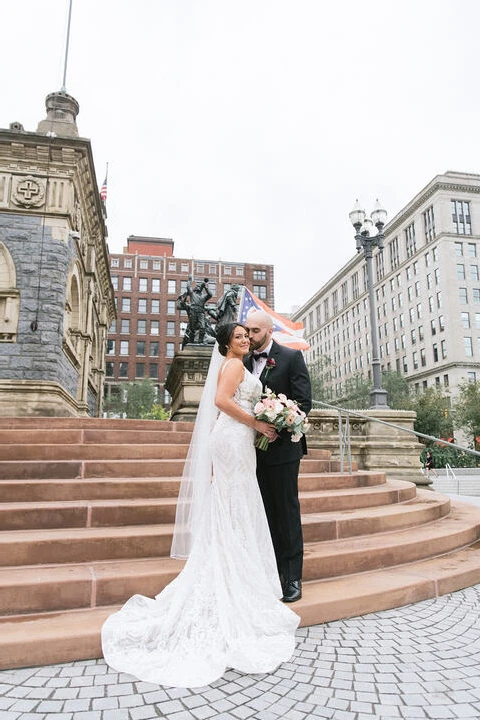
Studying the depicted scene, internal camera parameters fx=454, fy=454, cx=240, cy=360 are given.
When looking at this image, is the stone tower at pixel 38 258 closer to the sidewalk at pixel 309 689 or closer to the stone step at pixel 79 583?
the stone step at pixel 79 583

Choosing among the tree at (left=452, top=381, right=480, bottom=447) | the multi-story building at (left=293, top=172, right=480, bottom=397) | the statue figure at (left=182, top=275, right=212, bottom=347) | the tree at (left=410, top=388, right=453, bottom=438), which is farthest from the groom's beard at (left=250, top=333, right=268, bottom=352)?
the multi-story building at (left=293, top=172, right=480, bottom=397)

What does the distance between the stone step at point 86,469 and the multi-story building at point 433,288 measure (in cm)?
5429

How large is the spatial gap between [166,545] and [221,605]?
1190mm

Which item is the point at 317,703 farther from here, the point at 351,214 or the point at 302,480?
the point at 351,214

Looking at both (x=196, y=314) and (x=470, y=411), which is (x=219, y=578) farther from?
(x=470, y=411)

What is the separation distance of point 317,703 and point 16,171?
14453mm

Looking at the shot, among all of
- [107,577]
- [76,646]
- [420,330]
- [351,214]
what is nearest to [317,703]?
[76,646]

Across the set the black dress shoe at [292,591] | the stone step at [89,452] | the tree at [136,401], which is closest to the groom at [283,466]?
the black dress shoe at [292,591]

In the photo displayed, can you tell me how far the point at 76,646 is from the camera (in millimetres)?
2914

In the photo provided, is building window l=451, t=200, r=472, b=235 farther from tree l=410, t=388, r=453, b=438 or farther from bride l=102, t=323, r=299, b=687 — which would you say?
bride l=102, t=323, r=299, b=687

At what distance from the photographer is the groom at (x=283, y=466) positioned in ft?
12.1

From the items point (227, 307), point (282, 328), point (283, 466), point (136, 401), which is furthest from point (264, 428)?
point (136, 401)

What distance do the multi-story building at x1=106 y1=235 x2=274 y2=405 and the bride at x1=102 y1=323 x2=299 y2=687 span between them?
6676 cm

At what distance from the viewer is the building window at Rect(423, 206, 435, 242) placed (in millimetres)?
63125
